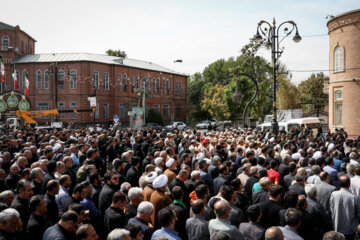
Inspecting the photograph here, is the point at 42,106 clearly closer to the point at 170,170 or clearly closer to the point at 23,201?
the point at 170,170

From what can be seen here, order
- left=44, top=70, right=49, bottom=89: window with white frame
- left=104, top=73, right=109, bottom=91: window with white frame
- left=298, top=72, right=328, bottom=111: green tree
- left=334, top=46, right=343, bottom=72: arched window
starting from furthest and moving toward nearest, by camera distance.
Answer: left=298, top=72, right=328, bottom=111: green tree → left=104, top=73, right=109, bottom=91: window with white frame → left=44, top=70, right=49, bottom=89: window with white frame → left=334, top=46, right=343, bottom=72: arched window

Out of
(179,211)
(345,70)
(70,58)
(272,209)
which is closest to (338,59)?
(345,70)

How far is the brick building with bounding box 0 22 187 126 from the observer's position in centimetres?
4791

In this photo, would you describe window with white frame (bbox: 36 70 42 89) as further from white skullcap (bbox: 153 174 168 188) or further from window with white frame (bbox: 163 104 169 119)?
white skullcap (bbox: 153 174 168 188)

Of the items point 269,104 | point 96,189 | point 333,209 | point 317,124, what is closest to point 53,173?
point 96,189

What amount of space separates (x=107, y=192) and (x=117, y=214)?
4.09 ft

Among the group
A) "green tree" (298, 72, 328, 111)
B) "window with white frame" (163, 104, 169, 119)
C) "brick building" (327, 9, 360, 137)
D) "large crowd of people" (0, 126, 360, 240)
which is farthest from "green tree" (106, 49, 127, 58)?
"large crowd of people" (0, 126, 360, 240)

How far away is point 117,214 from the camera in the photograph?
5.00 metres

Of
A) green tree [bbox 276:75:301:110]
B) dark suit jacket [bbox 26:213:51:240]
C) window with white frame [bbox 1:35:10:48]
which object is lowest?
dark suit jacket [bbox 26:213:51:240]

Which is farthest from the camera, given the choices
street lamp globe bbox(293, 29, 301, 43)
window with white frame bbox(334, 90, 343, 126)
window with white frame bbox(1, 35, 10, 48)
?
window with white frame bbox(1, 35, 10, 48)

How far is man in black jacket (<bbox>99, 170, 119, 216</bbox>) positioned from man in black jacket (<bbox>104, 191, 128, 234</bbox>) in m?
1.00

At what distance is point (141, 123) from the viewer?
3969 cm

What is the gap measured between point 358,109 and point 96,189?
83.9ft

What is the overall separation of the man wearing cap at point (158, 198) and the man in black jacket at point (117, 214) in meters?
0.80
